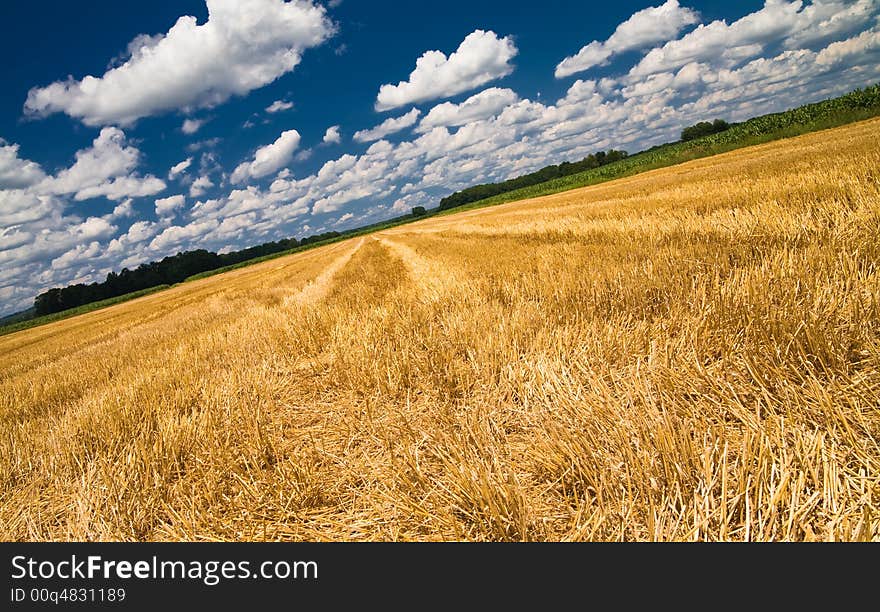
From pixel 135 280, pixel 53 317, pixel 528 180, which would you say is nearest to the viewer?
pixel 53 317

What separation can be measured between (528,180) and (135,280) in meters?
123

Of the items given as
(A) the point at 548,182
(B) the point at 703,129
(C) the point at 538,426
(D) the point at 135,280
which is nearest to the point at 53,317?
(D) the point at 135,280

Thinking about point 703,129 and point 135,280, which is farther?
point 135,280

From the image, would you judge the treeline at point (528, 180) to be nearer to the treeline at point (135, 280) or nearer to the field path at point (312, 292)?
the treeline at point (135, 280)

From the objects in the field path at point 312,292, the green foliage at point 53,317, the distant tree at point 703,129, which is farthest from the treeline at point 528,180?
the field path at point 312,292

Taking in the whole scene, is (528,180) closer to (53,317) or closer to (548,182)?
(548,182)

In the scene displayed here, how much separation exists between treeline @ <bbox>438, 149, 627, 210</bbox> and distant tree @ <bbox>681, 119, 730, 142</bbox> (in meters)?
20.7

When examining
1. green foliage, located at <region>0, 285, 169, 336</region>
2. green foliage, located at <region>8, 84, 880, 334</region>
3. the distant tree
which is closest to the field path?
green foliage, located at <region>8, 84, 880, 334</region>

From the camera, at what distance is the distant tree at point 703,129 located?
3167 inches

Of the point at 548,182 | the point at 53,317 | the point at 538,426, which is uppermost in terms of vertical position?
the point at 548,182

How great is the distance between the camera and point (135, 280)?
321 feet

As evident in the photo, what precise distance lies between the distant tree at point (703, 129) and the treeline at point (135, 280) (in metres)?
126
